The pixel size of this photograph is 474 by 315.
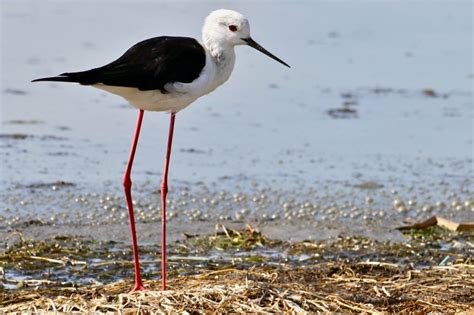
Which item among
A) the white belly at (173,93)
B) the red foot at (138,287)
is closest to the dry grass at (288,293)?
the red foot at (138,287)

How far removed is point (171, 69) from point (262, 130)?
14.6 feet

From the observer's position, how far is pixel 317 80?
12.0 m

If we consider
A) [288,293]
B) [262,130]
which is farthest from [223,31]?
[262,130]

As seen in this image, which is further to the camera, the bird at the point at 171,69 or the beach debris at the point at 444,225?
the beach debris at the point at 444,225

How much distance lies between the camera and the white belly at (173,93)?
5.67m

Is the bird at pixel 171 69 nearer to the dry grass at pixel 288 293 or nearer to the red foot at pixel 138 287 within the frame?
the red foot at pixel 138 287

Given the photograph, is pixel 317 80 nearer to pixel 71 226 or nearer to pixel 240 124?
pixel 240 124

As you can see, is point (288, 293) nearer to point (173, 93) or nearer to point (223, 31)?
point (173, 93)

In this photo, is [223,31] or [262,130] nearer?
[223,31]

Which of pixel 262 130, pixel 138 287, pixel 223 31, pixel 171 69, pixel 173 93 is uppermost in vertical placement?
pixel 223 31

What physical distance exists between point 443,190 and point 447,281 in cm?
283

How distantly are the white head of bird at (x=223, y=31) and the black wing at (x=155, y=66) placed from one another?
11 centimetres

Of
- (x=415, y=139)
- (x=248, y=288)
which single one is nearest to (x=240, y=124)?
(x=415, y=139)

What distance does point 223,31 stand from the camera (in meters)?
5.98
